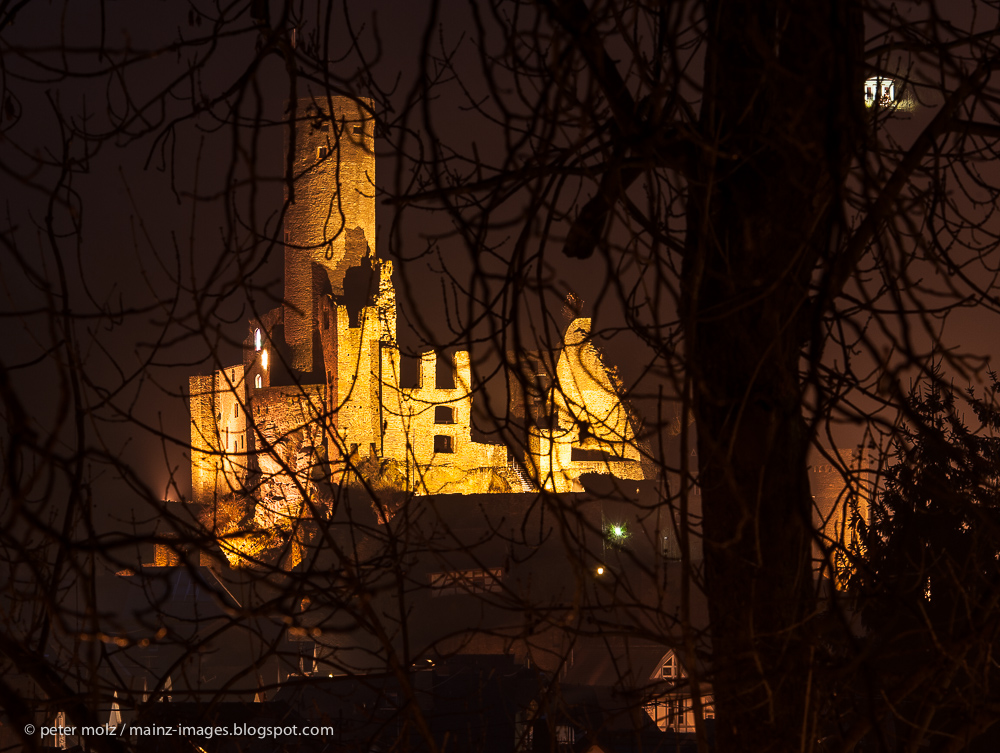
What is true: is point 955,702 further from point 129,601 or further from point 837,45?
point 129,601

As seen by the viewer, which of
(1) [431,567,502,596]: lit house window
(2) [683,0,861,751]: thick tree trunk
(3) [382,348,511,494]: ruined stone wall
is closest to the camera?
(1) [431,567,502,596]: lit house window

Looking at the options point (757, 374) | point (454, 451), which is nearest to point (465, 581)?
point (757, 374)

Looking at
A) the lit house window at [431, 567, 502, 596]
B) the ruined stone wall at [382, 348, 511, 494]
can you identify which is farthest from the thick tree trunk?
the ruined stone wall at [382, 348, 511, 494]

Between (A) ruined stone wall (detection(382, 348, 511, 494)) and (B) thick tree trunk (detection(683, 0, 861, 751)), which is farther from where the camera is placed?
(A) ruined stone wall (detection(382, 348, 511, 494))

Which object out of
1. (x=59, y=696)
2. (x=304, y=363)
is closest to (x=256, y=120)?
(x=59, y=696)

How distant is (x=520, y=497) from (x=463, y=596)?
509 cm

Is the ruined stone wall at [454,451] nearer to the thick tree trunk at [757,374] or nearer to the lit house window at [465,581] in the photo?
the lit house window at [465,581]

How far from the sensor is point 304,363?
26.8 meters

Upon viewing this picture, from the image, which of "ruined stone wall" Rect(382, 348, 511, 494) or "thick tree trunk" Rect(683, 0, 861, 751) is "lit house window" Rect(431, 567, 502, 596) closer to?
"thick tree trunk" Rect(683, 0, 861, 751)

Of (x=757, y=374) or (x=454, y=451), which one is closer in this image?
(x=757, y=374)

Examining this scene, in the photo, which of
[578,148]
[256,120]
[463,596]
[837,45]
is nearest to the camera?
[837,45]

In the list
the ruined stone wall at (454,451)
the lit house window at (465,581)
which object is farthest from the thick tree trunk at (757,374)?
the ruined stone wall at (454,451)

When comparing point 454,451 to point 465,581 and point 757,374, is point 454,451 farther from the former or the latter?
point 757,374

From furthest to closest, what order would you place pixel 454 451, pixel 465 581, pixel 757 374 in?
1. pixel 454 451
2. pixel 465 581
3. pixel 757 374
